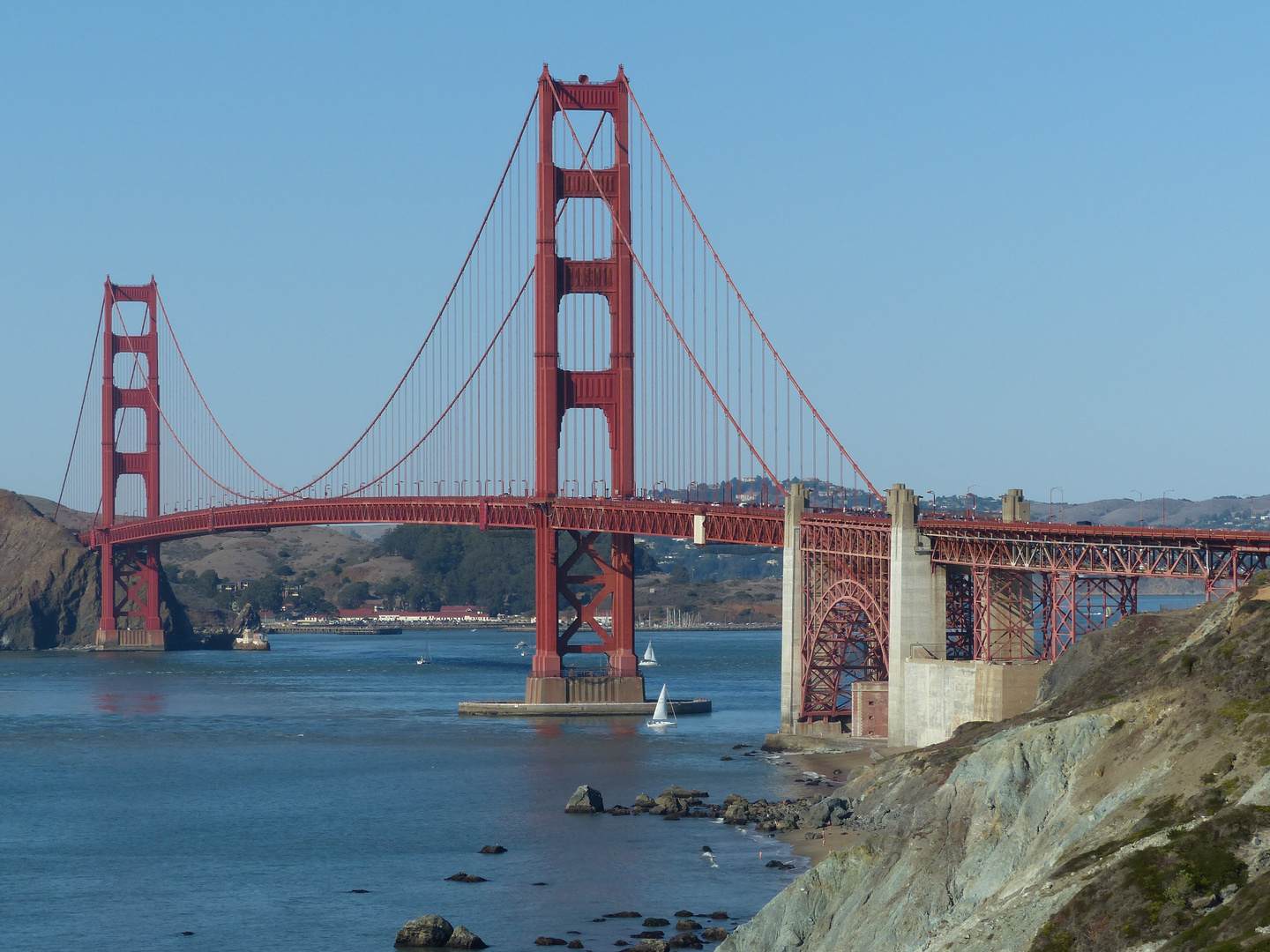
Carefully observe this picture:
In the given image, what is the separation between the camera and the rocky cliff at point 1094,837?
27547mm

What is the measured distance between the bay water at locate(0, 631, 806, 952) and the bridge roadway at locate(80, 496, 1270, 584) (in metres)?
8.02

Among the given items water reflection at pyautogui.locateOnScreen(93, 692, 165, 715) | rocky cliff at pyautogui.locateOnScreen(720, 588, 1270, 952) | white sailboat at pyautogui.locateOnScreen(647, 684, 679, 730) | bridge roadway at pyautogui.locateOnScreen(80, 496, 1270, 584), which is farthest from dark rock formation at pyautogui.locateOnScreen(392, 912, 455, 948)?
water reflection at pyautogui.locateOnScreen(93, 692, 165, 715)

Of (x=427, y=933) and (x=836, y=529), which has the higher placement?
(x=836, y=529)

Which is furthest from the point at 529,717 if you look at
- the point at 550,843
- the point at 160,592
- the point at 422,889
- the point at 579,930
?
the point at 160,592

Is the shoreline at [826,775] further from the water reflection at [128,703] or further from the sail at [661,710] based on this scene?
the water reflection at [128,703]

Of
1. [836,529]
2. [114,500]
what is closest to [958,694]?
[836,529]

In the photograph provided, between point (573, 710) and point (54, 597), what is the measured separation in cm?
8187

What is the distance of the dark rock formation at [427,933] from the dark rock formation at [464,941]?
0.42 ft

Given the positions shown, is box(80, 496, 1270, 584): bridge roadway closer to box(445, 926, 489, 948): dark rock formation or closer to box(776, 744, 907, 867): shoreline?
box(776, 744, 907, 867): shoreline

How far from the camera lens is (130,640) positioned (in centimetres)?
15262

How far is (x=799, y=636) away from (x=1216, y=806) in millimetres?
40006

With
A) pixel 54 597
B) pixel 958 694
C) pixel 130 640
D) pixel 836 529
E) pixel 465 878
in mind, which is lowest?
pixel 465 878

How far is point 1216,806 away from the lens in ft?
99.0

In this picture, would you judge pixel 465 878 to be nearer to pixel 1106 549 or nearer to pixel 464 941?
pixel 464 941
